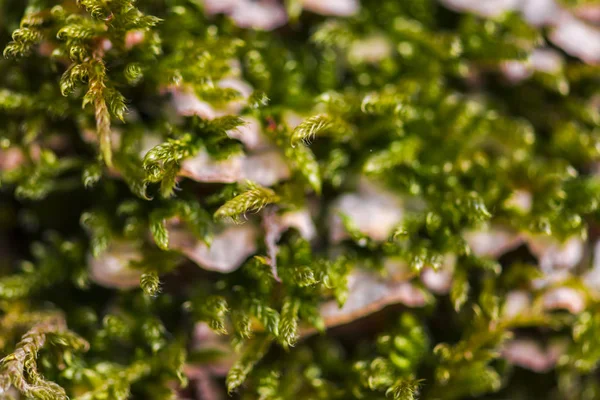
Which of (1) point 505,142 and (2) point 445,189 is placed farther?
(1) point 505,142

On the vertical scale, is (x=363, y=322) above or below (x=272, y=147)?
below

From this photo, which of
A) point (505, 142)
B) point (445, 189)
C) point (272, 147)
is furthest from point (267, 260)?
point (505, 142)

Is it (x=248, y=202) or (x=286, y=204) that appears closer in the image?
(x=248, y=202)

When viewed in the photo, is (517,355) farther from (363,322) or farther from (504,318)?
(363,322)

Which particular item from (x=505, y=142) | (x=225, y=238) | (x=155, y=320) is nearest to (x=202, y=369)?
(x=155, y=320)

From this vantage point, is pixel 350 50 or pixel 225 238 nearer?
pixel 225 238

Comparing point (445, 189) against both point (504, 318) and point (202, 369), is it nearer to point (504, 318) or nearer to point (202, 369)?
point (504, 318)

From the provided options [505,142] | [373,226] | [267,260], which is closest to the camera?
[267,260]

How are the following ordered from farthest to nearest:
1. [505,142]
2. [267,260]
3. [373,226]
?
1. [505,142]
2. [373,226]
3. [267,260]

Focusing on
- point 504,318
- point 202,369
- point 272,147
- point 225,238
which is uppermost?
point 272,147
